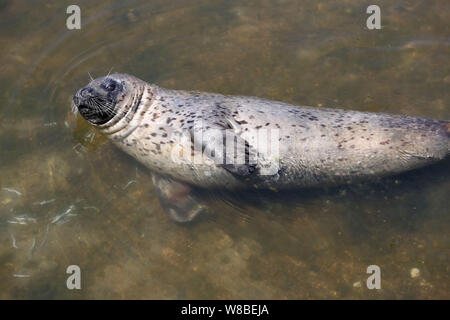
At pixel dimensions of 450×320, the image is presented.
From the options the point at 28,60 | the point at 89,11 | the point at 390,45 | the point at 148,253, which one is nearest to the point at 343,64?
the point at 390,45

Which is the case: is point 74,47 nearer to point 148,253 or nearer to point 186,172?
point 186,172

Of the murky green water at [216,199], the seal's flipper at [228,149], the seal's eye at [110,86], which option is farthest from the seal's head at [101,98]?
the seal's flipper at [228,149]

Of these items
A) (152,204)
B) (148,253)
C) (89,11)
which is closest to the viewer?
(148,253)

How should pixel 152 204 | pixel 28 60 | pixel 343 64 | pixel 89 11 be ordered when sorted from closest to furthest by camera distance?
pixel 152 204, pixel 343 64, pixel 28 60, pixel 89 11

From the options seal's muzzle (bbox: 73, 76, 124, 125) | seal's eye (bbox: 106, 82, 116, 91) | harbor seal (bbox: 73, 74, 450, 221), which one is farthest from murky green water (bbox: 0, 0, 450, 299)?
seal's eye (bbox: 106, 82, 116, 91)

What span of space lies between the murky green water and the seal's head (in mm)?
610

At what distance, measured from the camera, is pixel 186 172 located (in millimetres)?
5188

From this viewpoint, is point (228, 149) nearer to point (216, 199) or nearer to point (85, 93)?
point (216, 199)

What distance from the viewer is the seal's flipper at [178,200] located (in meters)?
5.32

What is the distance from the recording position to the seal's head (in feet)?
17.7

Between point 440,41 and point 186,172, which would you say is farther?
point 440,41

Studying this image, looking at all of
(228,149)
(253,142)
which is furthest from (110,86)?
(253,142)

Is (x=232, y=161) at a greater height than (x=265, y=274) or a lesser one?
greater

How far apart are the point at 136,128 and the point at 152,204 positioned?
984mm
